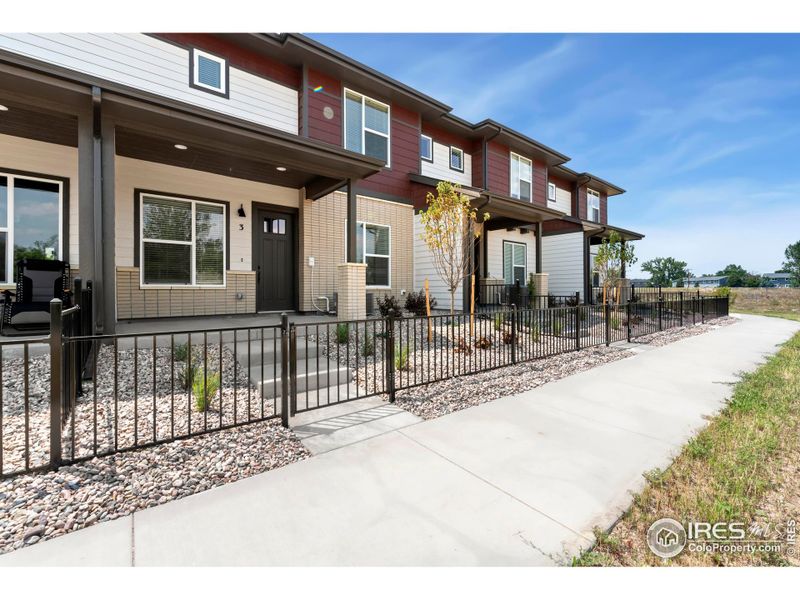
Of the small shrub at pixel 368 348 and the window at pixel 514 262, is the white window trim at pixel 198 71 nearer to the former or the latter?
the small shrub at pixel 368 348

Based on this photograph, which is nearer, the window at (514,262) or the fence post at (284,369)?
the fence post at (284,369)

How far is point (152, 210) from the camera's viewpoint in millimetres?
7332

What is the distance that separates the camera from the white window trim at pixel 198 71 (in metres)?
7.43

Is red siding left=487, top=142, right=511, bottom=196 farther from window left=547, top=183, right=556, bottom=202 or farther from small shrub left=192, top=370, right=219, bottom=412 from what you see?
small shrub left=192, top=370, right=219, bottom=412

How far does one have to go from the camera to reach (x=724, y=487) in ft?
8.35

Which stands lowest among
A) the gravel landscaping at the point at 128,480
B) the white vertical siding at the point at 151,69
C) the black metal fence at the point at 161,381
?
the gravel landscaping at the point at 128,480

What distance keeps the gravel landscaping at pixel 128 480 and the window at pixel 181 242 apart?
560cm

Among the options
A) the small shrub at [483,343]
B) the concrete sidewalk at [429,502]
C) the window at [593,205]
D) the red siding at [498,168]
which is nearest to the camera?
the concrete sidewalk at [429,502]

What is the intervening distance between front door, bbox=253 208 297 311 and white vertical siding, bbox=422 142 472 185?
17.3ft

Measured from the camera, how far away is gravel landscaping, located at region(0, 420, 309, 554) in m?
2.09

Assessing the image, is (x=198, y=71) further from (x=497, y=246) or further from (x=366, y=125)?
(x=497, y=246)

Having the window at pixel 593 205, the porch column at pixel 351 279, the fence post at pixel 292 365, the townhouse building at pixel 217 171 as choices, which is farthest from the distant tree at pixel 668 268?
the fence post at pixel 292 365
